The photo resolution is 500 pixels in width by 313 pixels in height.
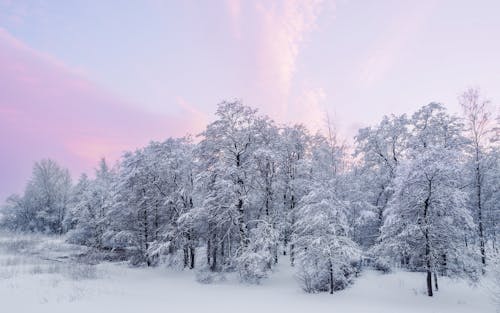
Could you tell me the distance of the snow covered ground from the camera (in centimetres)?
1496

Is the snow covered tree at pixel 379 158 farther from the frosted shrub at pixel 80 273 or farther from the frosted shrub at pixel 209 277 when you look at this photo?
the frosted shrub at pixel 80 273

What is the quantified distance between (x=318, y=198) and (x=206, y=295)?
9364 mm

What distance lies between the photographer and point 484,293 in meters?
17.7

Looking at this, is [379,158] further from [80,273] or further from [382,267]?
[80,273]

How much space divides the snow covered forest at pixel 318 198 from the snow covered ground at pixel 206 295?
43.3 inches

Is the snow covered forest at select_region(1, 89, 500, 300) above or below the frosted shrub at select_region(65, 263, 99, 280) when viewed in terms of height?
above

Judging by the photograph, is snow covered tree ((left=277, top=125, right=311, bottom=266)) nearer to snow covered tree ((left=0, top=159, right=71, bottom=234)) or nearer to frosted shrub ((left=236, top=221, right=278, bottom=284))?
frosted shrub ((left=236, top=221, right=278, bottom=284))

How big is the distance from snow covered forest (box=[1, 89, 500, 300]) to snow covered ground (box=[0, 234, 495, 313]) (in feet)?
3.61

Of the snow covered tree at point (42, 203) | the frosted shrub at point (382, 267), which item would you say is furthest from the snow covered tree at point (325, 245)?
the snow covered tree at point (42, 203)

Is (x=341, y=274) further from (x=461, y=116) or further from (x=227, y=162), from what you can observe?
(x=461, y=116)

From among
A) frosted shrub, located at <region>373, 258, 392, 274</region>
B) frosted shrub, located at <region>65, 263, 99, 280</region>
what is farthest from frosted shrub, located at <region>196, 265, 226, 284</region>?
frosted shrub, located at <region>373, 258, 392, 274</region>

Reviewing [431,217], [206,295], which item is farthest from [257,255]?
[431,217]

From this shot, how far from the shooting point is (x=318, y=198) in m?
20.1

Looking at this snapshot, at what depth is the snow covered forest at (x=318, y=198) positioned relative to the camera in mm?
17531
